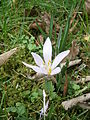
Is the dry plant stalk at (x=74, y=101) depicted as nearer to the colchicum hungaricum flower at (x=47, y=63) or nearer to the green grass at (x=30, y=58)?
the green grass at (x=30, y=58)

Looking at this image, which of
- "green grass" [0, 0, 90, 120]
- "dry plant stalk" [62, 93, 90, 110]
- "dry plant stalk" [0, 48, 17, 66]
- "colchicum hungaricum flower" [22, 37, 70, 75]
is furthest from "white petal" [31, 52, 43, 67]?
"dry plant stalk" [0, 48, 17, 66]

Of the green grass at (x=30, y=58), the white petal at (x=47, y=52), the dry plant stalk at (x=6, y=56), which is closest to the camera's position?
the white petal at (x=47, y=52)

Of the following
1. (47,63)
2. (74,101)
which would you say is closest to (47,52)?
(47,63)

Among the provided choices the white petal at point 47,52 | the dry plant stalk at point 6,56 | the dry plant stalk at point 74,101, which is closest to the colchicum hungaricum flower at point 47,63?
the white petal at point 47,52

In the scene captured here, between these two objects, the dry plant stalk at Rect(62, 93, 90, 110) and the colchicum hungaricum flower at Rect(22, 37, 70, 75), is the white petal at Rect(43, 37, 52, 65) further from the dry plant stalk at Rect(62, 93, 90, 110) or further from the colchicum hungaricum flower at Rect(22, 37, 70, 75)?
the dry plant stalk at Rect(62, 93, 90, 110)

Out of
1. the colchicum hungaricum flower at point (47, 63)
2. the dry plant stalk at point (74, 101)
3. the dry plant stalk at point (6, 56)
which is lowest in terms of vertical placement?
the dry plant stalk at point (74, 101)

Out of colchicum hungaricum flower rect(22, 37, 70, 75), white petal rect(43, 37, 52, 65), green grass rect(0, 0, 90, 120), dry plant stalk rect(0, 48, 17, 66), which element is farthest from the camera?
dry plant stalk rect(0, 48, 17, 66)

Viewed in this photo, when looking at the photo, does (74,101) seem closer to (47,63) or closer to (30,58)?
(47,63)

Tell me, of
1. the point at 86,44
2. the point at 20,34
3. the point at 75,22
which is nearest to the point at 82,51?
the point at 86,44
